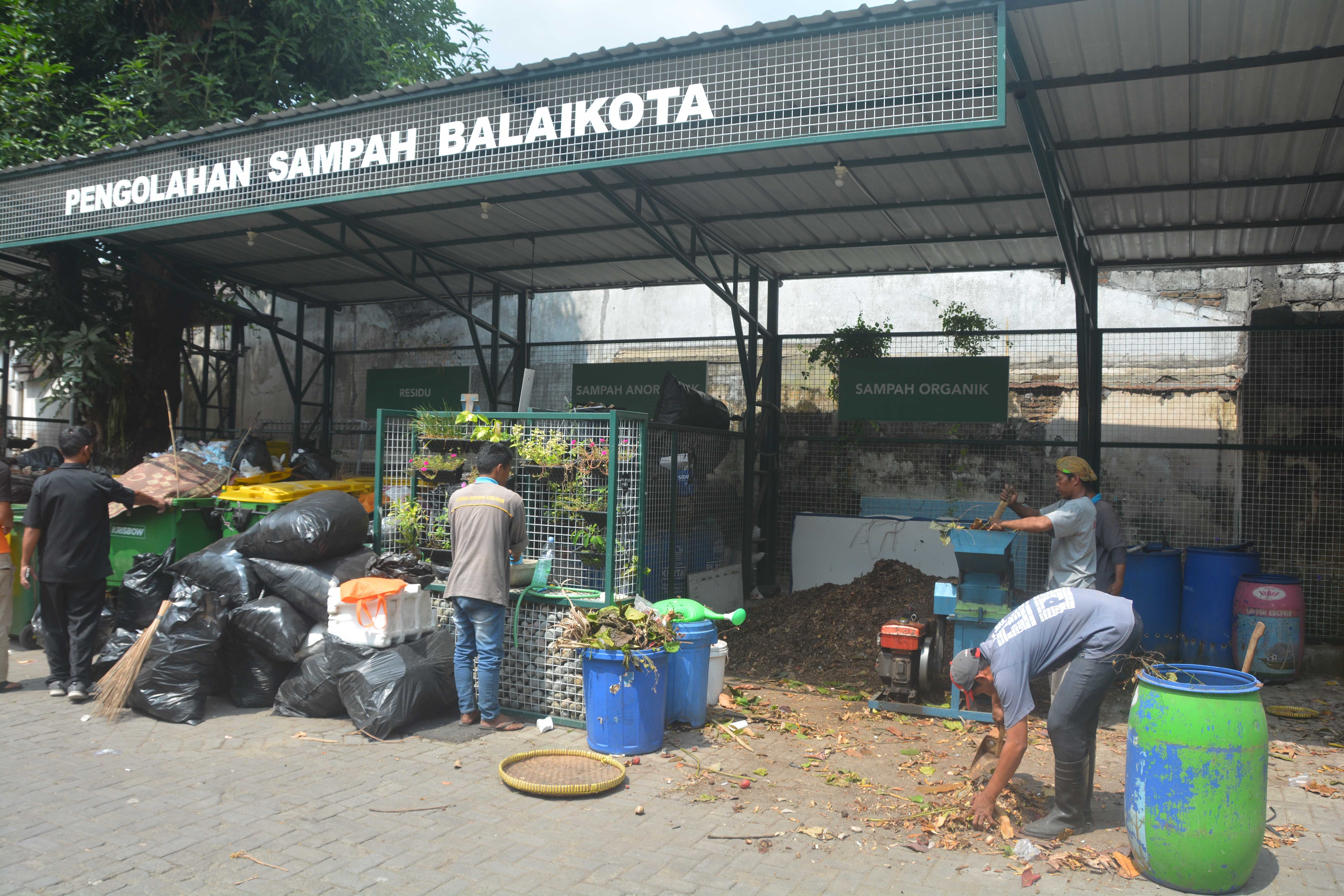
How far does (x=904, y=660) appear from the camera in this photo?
242 inches

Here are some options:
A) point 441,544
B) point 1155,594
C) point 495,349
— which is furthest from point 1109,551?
point 495,349

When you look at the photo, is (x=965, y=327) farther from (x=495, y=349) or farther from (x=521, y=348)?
(x=495, y=349)

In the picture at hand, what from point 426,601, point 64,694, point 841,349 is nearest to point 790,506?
point 841,349

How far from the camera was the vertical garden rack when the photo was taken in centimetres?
595

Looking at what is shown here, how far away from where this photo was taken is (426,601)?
625cm

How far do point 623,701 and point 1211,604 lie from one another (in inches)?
213

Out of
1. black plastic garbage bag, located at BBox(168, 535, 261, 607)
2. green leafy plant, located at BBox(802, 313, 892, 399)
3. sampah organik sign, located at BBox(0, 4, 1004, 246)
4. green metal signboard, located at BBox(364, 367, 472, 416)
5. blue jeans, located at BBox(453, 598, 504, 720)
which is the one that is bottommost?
blue jeans, located at BBox(453, 598, 504, 720)

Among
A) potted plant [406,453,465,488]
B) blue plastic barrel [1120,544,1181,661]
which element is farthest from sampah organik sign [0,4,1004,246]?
blue plastic barrel [1120,544,1181,661]

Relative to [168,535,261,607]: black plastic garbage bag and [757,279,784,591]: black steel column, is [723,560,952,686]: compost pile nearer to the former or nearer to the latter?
[757,279,784,591]: black steel column

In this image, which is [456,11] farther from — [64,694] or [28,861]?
[28,861]

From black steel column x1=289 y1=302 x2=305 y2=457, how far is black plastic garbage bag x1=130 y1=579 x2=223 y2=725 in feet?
24.6

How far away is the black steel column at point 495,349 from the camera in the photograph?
11.7 meters

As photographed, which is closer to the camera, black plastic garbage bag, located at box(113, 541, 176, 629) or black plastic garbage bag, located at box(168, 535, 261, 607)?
black plastic garbage bag, located at box(168, 535, 261, 607)

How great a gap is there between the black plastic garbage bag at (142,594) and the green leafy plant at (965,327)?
7.85m
